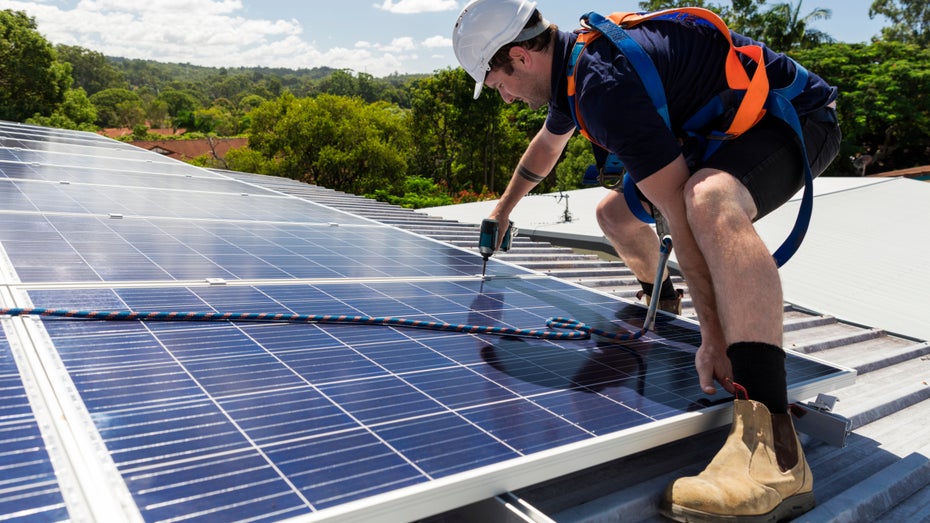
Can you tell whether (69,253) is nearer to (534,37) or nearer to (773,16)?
(534,37)

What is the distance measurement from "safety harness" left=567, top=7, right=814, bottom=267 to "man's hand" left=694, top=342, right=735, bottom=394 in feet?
2.15

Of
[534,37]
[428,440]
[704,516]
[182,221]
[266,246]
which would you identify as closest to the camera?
[428,440]

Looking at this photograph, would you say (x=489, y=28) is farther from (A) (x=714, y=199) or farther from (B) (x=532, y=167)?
(B) (x=532, y=167)

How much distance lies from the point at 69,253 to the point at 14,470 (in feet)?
8.81

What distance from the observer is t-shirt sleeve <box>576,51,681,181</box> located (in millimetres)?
2893

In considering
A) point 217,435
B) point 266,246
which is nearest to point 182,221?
point 266,246

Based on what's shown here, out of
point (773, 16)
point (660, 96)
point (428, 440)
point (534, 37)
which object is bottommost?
point (428, 440)

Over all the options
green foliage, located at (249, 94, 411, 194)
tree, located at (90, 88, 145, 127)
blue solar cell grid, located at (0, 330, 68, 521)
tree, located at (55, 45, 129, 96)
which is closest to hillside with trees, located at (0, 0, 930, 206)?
green foliage, located at (249, 94, 411, 194)

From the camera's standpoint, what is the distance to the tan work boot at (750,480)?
2439 mm

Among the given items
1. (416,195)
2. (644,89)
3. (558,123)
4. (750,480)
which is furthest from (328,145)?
(750,480)

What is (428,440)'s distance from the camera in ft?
7.29

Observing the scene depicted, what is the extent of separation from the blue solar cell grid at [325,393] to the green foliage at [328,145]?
125ft

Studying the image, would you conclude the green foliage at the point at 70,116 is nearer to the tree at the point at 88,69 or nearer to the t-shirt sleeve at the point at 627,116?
the t-shirt sleeve at the point at 627,116

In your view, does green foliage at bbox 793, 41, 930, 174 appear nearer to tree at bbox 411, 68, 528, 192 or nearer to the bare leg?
tree at bbox 411, 68, 528, 192
